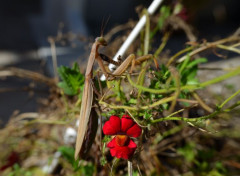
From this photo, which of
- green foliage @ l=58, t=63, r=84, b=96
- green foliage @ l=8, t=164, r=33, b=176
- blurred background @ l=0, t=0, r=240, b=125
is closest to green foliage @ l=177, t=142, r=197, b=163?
green foliage @ l=58, t=63, r=84, b=96

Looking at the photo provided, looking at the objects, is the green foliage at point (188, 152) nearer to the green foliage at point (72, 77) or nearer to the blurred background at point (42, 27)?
the green foliage at point (72, 77)

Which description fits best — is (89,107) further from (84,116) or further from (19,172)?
(19,172)

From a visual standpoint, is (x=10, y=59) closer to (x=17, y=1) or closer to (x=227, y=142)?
(x=17, y=1)

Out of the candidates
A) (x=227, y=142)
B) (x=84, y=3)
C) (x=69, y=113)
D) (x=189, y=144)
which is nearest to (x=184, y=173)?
(x=189, y=144)

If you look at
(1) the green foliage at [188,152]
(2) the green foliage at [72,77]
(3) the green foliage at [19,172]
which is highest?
(2) the green foliage at [72,77]

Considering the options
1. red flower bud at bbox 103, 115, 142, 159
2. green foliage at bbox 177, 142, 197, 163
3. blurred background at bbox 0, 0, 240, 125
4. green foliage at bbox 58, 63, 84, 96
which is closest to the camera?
red flower bud at bbox 103, 115, 142, 159

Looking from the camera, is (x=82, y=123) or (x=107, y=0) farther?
(x=107, y=0)

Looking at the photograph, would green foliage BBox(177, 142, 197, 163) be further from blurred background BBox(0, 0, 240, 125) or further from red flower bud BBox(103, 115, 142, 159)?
blurred background BBox(0, 0, 240, 125)

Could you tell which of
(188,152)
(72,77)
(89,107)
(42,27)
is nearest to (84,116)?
(89,107)

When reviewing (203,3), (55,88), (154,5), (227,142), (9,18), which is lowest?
(227,142)

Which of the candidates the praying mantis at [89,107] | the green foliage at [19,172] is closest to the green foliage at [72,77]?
the praying mantis at [89,107]

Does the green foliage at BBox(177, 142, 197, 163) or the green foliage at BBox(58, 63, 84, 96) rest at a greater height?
the green foliage at BBox(58, 63, 84, 96)
